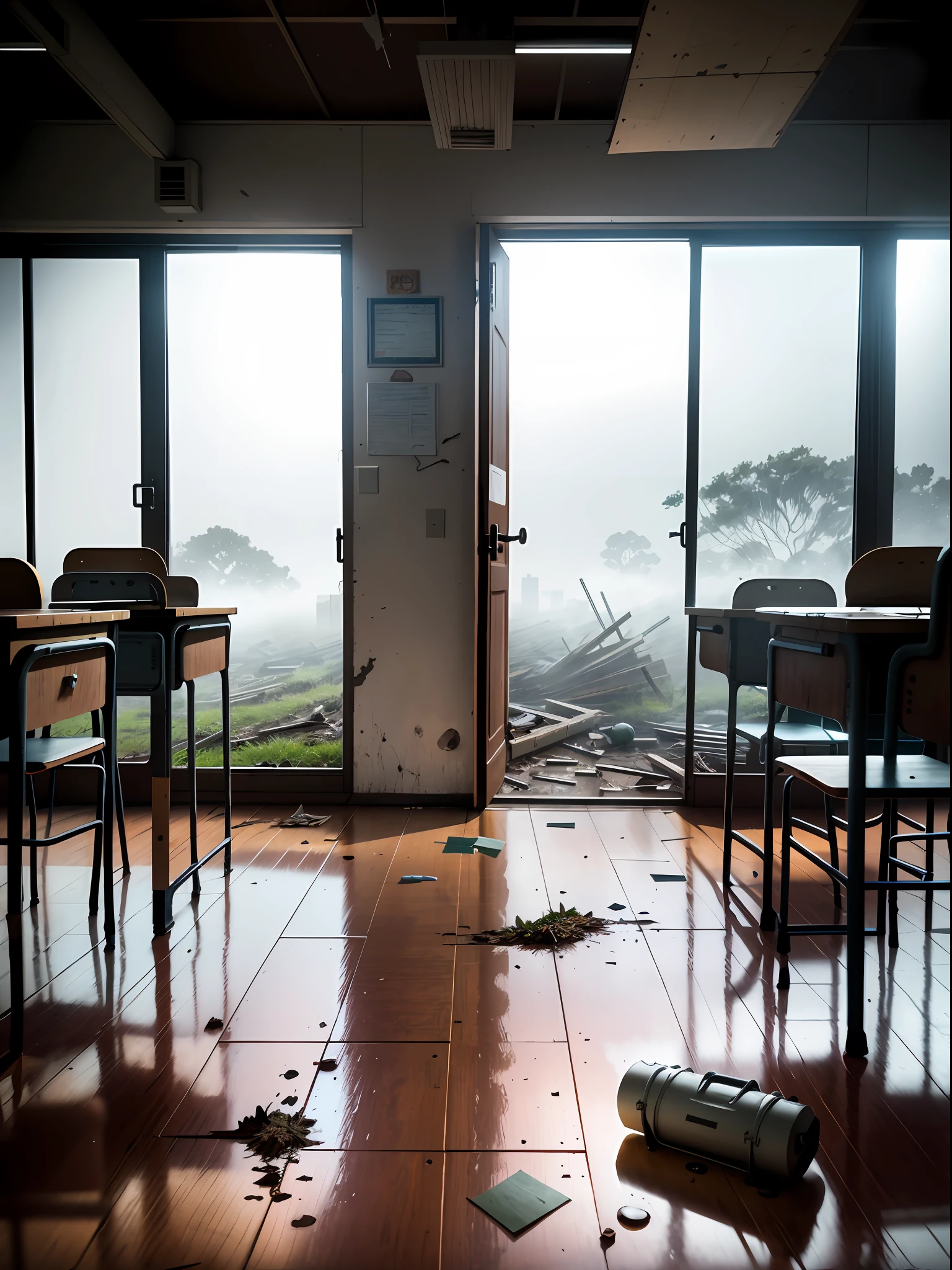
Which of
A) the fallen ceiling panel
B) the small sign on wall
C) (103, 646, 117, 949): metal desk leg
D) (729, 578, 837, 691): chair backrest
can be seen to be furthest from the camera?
the small sign on wall

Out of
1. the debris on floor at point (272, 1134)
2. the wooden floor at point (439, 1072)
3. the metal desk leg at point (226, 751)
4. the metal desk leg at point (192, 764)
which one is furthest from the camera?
the metal desk leg at point (226, 751)

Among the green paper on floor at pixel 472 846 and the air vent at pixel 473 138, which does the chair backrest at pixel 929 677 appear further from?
the air vent at pixel 473 138

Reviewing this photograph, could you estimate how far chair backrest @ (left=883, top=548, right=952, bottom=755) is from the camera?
4.63 feet

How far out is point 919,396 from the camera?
3.88m

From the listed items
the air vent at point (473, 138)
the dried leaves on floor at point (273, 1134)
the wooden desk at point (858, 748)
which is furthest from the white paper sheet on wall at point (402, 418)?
the dried leaves on floor at point (273, 1134)

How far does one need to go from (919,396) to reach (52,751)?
3.80m

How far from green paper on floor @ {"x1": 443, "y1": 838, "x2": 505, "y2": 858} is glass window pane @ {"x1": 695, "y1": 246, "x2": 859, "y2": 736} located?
128cm

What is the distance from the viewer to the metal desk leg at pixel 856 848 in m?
1.70

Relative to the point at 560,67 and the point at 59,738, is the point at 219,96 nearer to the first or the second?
the point at 560,67

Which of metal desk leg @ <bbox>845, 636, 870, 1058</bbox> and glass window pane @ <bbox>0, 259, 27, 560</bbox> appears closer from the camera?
metal desk leg @ <bbox>845, 636, 870, 1058</bbox>

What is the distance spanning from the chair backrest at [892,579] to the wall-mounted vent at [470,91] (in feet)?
6.77

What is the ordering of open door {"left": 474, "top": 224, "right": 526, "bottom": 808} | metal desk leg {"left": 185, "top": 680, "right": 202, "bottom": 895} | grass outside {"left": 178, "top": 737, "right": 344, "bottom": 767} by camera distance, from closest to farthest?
metal desk leg {"left": 185, "top": 680, "right": 202, "bottom": 895} → open door {"left": 474, "top": 224, "right": 526, "bottom": 808} → grass outside {"left": 178, "top": 737, "right": 344, "bottom": 767}

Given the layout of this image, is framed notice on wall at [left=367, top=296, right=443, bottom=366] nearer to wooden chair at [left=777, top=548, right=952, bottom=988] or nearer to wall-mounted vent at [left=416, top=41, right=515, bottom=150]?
wall-mounted vent at [left=416, top=41, right=515, bottom=150]

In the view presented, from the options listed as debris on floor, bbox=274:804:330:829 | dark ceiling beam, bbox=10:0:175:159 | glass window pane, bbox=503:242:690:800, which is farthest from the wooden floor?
glass window pane, bbox=503:242:690:800
